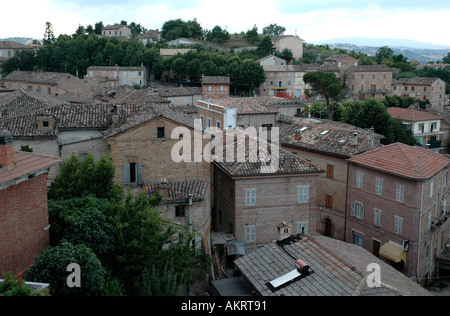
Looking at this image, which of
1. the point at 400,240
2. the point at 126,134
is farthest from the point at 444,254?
the point at 126,134

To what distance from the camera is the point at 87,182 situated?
18.1 meters

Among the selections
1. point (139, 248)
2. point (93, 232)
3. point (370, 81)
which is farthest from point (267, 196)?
point (370, 81)

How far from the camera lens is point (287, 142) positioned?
115ft

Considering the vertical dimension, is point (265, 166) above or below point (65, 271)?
above

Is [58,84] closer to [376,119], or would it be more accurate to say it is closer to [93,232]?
[376,119]

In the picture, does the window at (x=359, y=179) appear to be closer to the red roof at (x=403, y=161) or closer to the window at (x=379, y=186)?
the red roof at (x=403, y=161)

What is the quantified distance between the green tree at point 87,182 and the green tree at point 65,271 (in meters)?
5.20

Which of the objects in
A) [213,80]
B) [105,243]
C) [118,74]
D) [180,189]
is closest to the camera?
[105,243]

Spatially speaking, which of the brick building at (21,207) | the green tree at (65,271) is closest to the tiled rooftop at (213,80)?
the brick building at (21,207)

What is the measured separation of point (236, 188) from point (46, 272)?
47.8 ft
